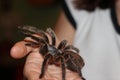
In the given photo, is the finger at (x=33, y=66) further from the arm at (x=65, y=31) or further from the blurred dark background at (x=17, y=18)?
the blurred dark background at (x=17, y=18)

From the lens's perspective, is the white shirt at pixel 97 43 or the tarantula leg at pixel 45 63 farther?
the white shirt at pixel 97 43

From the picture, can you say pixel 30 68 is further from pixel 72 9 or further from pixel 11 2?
pixel 11 2

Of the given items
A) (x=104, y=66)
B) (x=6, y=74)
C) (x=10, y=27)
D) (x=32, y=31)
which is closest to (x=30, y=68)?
(x=32, y=31)

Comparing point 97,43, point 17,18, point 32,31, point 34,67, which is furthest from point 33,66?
point 17,18

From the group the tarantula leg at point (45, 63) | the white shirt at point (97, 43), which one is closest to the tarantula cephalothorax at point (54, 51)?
the tarantula leg at point (45, 63)

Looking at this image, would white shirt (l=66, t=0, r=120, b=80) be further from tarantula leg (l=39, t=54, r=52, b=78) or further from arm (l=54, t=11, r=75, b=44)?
tarantula leg (l=39, t=54, r=52, b=78)

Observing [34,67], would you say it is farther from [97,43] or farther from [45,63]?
[97,43]

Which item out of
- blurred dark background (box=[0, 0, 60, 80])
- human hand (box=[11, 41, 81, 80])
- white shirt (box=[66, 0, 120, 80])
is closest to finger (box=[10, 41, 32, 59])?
human hand (box=[11, 41, 81, 80])
